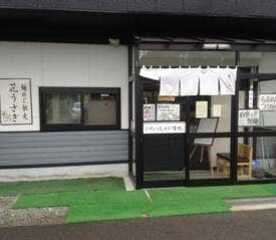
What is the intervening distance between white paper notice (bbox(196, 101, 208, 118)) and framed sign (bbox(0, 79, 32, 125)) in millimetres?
3813

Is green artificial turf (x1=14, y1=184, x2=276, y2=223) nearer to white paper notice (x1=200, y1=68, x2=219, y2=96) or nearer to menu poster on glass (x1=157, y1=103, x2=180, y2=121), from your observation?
menu poster on glass (x1=157, y1=103, x2=180, y2=121)

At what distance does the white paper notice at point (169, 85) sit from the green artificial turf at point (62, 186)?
2237 mm

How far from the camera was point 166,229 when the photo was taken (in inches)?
190

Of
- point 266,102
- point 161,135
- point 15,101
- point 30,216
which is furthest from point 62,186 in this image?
point 266,102

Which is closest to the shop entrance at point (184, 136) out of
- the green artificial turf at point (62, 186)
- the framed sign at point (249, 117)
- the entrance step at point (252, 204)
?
the framed sign at point (249, 117)

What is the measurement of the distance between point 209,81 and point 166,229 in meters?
3.21

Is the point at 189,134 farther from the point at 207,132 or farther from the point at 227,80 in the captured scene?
the point at 227,80

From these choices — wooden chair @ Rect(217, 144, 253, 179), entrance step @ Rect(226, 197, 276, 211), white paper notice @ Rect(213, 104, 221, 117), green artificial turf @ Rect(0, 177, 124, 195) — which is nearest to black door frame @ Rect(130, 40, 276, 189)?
wooden chair @ Rect(217, 144, 253, 179)

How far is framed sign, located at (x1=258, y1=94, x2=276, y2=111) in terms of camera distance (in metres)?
7.18

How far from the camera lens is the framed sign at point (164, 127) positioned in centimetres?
682

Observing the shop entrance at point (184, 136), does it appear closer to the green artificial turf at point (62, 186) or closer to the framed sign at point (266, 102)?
the framed sign at point (266, 102)

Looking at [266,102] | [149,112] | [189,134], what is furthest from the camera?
[266,102]

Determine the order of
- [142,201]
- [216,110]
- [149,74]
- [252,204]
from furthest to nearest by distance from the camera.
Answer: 1. [216,110]
2. [149,74]
3. [142,201]
4. [252,204]

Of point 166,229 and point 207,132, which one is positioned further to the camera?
point 207,132
